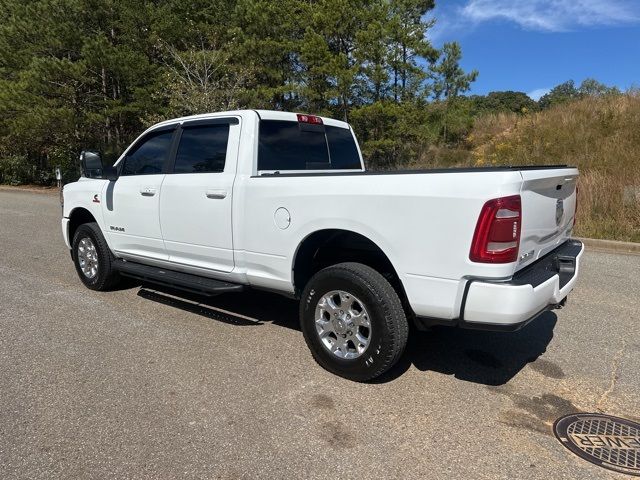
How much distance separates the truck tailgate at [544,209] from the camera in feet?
10.1

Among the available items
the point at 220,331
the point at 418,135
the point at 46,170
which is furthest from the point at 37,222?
the point at 46,170

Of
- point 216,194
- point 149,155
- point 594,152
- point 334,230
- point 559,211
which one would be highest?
point 594,152

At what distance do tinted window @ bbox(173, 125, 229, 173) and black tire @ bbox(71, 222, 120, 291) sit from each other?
5.15ft

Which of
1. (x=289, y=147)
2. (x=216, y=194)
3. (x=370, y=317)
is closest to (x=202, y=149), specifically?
(x=216, y=194)

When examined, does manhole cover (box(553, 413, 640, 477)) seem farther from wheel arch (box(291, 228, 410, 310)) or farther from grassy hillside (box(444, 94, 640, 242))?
grassy hillside (box(444, 94, 640, 242))

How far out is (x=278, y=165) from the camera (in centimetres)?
448

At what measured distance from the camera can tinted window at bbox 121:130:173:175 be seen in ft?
16.6

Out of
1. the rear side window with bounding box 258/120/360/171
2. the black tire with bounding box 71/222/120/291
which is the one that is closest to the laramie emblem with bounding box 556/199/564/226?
the rear side window with bounding box 258/120/360/171

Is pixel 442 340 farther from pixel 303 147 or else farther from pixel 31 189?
pixel 31 189

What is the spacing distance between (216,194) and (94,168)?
2.14 m

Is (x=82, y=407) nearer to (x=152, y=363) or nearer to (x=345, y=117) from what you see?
(x=152, y=363)

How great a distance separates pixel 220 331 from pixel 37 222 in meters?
10.0

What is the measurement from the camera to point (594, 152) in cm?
1341

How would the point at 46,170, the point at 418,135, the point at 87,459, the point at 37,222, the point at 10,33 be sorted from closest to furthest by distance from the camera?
the point at 87,459, the point at 37,222, the point at 418,135, the point at 10,33, the point at 46,170
